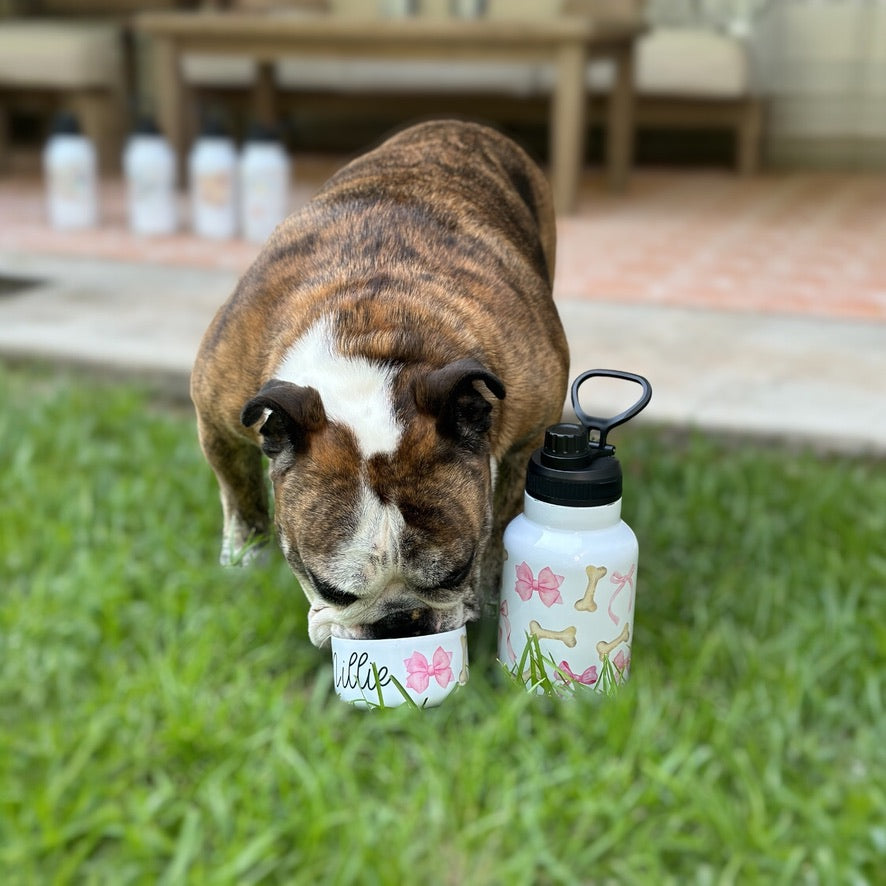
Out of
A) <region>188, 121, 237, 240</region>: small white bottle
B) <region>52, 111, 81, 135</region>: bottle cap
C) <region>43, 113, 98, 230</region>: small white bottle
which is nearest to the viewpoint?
<region>188, 121, 237, 240</region>: small white bottle

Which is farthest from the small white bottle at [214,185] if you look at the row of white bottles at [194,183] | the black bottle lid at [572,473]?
the black bottle lid at [572,473]

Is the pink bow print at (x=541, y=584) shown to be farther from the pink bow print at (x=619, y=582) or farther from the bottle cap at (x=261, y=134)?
the bottle cap at (x=261, y=134)

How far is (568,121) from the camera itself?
7180mm

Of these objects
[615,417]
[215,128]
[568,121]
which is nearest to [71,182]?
[215,128]

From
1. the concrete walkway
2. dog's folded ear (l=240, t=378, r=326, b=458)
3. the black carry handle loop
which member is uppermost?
dog's folded ear (l=240, t=378, r=326, b=458)

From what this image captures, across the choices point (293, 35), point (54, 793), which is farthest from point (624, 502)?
point (293, 35)

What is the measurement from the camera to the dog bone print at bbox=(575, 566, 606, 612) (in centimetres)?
225

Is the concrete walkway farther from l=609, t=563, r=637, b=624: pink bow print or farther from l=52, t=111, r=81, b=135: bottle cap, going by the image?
l=609, t=563, r=637, b=624: pink bow print

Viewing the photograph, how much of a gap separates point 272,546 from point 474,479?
3.13 feet

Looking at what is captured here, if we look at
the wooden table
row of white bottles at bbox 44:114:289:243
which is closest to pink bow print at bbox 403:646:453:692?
row of white bottles at bbox 44:114:289:243

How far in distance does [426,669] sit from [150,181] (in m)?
5.07

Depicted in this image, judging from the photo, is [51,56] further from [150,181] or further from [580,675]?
[580,675]

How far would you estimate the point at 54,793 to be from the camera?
7.13 feet

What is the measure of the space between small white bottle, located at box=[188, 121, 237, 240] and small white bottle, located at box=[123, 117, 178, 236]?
0.16 metres
